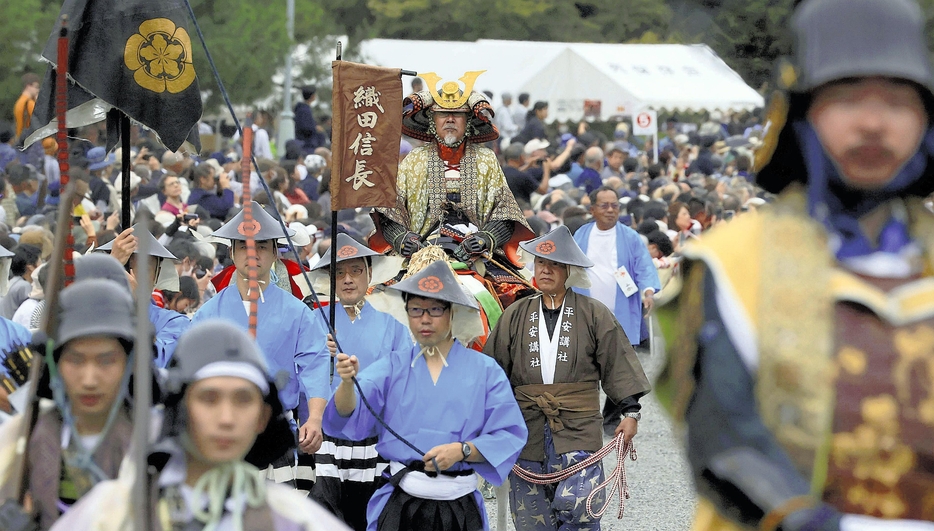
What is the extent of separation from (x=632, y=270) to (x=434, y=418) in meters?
5.99

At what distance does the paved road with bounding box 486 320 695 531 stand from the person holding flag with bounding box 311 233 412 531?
58.1 inches

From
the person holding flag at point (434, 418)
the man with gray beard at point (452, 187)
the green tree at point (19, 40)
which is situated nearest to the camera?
the person holding flag at point (434, 418)

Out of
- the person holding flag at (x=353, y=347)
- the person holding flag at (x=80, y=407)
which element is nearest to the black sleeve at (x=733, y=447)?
the person holding flag at (x=80, y=407)

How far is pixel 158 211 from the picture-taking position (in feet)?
40.2

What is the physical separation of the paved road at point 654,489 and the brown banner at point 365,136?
1806mm

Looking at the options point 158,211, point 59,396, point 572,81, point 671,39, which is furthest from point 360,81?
point 671,39

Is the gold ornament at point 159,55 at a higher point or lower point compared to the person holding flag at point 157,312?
higher

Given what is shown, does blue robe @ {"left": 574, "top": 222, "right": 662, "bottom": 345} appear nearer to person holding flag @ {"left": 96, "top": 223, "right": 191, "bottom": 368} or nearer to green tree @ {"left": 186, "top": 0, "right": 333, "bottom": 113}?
person holding flag @ {"left": 96, "top": 223, "right": 191, "bottom": 368}

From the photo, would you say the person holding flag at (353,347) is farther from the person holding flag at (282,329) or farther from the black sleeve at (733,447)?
the black sleeve at (733,447)

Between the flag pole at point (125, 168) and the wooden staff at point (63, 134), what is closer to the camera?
the wooden staff at point (63, 134)

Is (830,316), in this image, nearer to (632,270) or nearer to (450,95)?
(450,95)

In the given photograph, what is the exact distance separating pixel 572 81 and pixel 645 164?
4.18 m

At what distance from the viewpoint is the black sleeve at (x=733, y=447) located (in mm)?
2309

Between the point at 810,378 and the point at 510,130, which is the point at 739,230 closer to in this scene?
the point at 810,378
